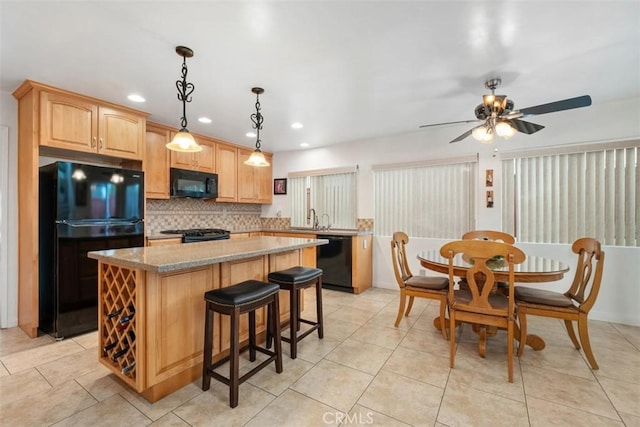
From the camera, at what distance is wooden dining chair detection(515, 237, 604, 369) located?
211cm

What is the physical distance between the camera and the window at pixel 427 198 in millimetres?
3875

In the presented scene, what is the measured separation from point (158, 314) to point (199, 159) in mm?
3054

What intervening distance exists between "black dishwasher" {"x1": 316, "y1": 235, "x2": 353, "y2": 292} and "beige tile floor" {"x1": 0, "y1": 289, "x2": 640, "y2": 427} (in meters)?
1.54

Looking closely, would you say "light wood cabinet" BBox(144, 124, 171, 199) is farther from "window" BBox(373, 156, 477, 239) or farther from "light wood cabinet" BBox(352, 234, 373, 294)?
"window" BBox(373, 156, 477, 239)

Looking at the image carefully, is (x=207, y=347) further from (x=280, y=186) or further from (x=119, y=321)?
(x=280, y=186)

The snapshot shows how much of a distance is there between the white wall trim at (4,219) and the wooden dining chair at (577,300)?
4.80 m

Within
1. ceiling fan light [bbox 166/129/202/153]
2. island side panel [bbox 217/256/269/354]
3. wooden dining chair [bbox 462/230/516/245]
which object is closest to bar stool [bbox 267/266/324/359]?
island side panel [bbox 217/256/269/354]

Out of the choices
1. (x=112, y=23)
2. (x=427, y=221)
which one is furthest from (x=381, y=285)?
(x=112, y=23)

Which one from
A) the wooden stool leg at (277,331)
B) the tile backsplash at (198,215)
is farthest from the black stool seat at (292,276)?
the tile backsplash at (198,215)

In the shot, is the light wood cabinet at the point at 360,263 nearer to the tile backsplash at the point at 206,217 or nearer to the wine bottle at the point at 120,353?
the tile backsplash at the point at 206,217

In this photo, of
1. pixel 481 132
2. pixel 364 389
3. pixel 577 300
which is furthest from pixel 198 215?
pixel 577 300

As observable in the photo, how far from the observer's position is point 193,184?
4137 mm

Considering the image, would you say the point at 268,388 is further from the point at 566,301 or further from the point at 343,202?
the point at 343,202

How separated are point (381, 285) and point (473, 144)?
7.97 feet
